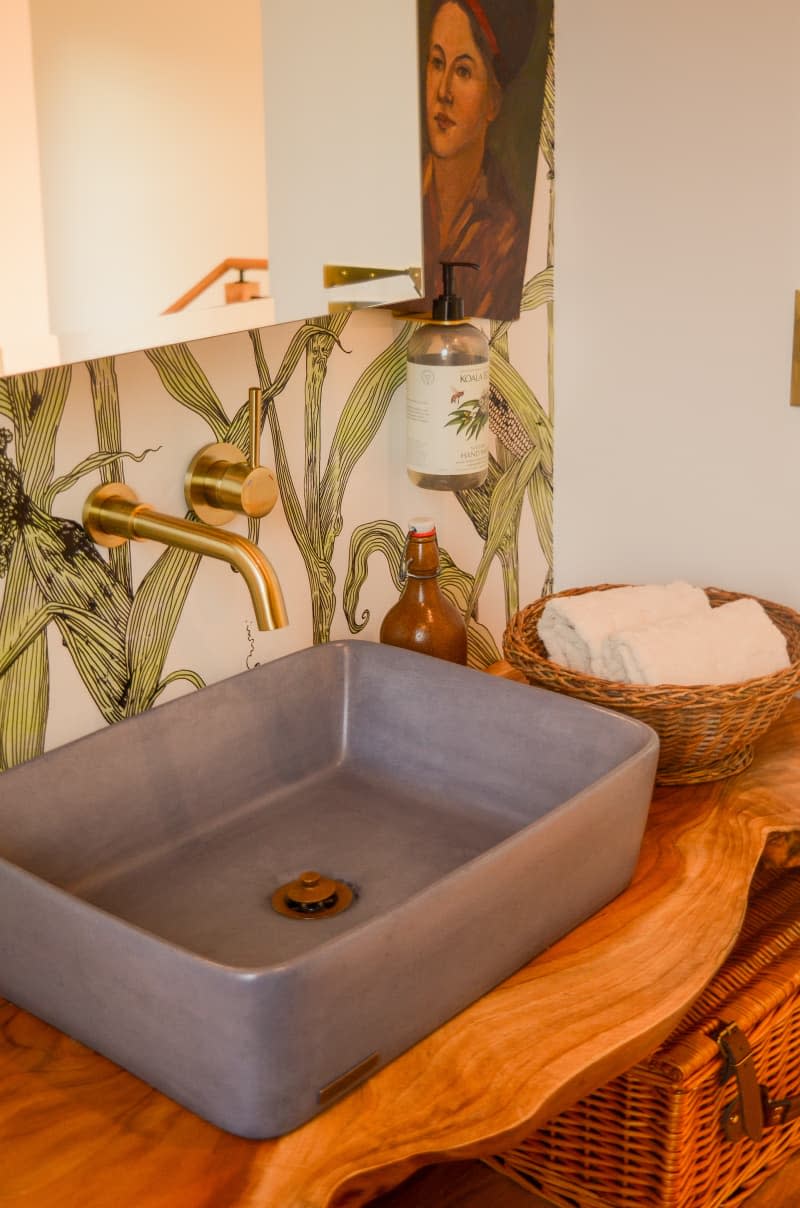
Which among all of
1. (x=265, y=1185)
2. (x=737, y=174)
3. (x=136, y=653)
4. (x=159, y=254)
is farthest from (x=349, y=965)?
(x=737, y=174)

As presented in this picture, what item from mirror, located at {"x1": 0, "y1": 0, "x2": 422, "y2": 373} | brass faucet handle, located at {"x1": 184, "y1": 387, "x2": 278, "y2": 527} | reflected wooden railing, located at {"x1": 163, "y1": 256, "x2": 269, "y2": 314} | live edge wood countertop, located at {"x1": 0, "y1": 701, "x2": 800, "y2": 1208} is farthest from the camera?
brass faucet handle, located at {"x1": 184, "y1": 387, "x2": 278, "y2": 527}

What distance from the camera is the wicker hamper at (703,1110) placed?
4.14ft

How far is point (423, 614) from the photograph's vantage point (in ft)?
4.67

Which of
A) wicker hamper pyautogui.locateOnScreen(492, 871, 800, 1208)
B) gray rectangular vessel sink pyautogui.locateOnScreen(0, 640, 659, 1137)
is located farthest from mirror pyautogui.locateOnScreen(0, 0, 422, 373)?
wicker hamper pyautogui.locateOnScreen(492, 871, 800, 1208)

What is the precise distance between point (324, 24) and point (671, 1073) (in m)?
1.12

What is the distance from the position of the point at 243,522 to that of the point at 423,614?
24cm

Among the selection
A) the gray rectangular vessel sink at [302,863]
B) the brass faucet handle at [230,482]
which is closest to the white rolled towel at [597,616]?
the gray rectangular vessel sink at [302,863]

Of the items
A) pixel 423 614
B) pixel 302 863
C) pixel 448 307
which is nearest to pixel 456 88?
pixel 448 307

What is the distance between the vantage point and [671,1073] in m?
1.24

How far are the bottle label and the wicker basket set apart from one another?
0.23 m

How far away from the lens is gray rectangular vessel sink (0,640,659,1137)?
82 centimetres

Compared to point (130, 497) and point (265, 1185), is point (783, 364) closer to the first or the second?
point (130, 497)

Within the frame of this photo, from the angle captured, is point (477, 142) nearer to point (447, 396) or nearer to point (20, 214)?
point (447, 396)

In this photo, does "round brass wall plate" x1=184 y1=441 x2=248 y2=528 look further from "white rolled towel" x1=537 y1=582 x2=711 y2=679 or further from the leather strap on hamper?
the leather strap on hamper
